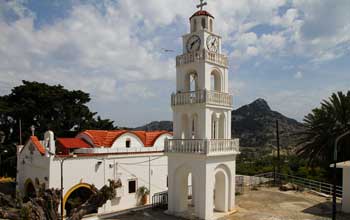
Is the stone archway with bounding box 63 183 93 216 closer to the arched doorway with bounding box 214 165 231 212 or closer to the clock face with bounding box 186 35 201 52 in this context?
the arched doorway with bounding box 214 165 231 212

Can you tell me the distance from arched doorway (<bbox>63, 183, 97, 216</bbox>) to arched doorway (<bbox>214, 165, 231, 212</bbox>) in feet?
26.8

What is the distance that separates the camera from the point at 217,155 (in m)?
13.1

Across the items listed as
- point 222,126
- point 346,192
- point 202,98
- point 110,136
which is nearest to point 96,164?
point 110,136

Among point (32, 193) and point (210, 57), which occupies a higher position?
point (210, 57)

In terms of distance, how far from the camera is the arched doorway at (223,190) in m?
13.9

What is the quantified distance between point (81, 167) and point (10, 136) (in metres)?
19.7

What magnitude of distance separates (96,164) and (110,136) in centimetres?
336

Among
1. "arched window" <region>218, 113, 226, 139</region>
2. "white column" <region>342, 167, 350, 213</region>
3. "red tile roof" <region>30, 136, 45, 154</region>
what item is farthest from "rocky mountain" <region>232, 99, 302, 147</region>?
"red tile roof" <region>30, 136, 45, 154</region>

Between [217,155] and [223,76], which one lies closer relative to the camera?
[217,155]

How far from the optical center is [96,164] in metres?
18.1

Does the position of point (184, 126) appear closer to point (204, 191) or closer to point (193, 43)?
point (204, 191)

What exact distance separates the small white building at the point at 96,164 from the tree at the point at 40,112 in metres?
11.2

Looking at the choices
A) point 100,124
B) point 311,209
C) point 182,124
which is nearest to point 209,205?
point 182,124

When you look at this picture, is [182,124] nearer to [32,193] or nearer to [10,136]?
[32,193]
